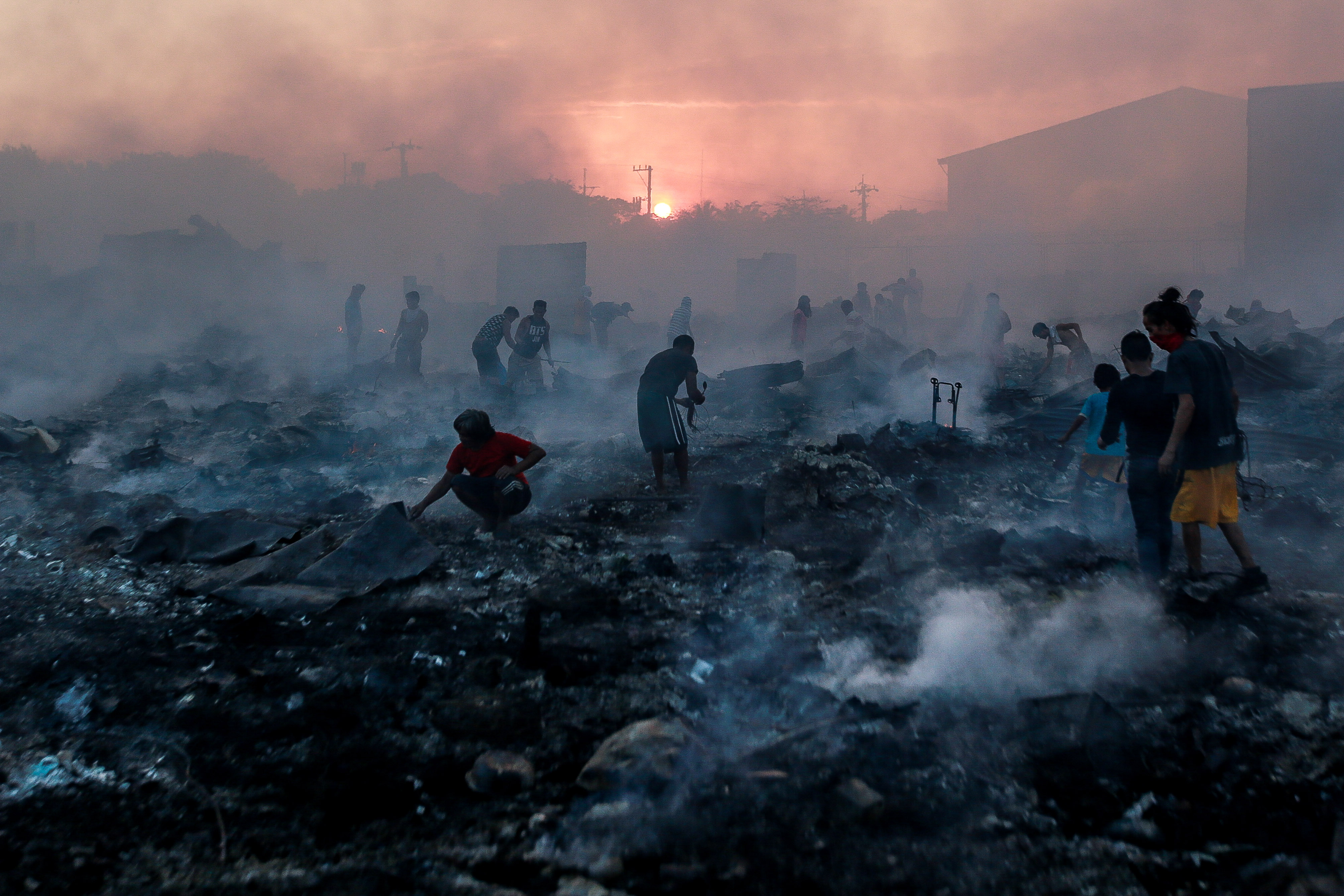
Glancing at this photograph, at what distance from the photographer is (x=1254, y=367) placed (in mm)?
8953

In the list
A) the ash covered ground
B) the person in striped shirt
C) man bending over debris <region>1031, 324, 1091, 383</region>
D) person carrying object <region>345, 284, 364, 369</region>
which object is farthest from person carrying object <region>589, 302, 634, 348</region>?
the ash covered ground

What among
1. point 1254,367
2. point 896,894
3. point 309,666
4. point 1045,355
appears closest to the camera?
point 896,894

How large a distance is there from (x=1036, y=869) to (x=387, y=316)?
82.2 feet

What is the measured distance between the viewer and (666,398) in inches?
232

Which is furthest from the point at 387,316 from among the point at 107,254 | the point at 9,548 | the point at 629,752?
the point at 629,752

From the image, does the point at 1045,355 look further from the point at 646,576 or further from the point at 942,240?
the point at 942,240

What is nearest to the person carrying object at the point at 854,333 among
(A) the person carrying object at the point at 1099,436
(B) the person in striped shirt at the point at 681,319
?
(B) the person in striped shirt at the point at 681,319

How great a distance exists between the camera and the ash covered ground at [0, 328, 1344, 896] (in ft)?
6.78

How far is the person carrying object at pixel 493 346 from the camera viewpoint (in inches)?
358

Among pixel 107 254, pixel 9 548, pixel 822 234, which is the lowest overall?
pixel 9 548

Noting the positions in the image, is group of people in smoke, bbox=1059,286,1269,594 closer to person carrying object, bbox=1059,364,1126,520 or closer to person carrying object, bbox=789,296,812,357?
person carrying object, bbox=1059,364,1126,520

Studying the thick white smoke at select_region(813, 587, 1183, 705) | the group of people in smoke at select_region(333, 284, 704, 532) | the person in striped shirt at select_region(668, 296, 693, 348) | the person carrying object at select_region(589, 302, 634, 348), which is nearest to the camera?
the thick white smoke at select_region(813, 587, 1183, 705)

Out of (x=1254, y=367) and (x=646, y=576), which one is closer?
(x=646, y=576)

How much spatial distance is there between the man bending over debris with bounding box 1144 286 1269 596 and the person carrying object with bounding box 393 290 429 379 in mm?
8999
